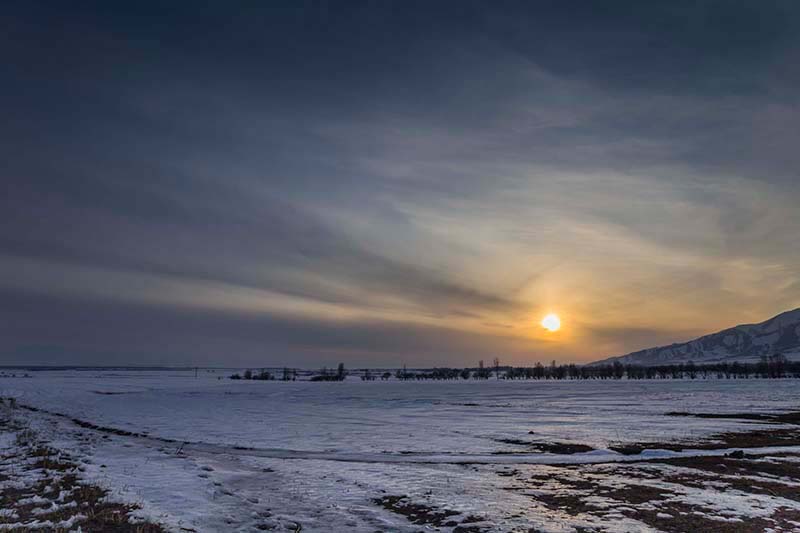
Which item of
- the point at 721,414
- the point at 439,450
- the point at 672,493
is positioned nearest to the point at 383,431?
the point at 439,450

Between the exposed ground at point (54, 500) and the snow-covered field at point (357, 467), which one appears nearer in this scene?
the exposed ground at point (54, 500)

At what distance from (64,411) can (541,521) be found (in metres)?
50.0

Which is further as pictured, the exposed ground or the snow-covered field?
the snow-covered field

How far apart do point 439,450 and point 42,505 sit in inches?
627

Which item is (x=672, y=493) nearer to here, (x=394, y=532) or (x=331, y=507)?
(x=394, y=532)

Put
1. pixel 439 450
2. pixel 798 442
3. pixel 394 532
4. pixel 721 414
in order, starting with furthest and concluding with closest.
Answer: pixel 721 414
pixel 798 442
pixel 439 450
pixel 394 532

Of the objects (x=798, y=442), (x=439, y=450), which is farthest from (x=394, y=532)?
(x=798, y=442)

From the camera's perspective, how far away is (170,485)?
15.7m

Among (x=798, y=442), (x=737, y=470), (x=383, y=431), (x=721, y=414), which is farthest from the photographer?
(x=721, y=414)

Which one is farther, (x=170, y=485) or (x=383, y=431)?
(x=383, y=431)

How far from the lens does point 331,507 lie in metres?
13.6

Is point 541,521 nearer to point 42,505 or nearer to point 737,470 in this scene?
point 737,470

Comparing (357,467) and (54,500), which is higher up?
(54,500)

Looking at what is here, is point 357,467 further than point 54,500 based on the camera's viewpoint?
Yes
